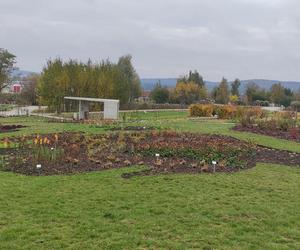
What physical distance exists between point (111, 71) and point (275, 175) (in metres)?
40.6

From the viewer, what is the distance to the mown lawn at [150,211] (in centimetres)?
522

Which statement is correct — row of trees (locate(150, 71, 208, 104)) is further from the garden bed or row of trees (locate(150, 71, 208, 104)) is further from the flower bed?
the garden bed

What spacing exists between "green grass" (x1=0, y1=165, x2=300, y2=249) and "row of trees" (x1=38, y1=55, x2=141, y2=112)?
112 feet

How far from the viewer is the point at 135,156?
1142 centimetres

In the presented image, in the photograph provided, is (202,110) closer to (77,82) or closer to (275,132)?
(77,82)

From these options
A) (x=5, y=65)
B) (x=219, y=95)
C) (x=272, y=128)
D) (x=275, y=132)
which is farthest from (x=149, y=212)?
(x=219, y=95)

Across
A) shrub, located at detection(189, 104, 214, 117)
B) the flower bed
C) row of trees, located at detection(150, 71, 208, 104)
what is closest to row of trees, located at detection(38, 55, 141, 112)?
shrub, located at detection(189, 104, 214, 117)

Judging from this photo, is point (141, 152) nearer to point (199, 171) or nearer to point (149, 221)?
point (199, 171)

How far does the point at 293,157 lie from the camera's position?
488 inches

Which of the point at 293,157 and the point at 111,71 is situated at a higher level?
the point at 111,71

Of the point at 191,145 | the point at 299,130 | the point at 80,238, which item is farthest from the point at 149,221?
the point at 299,130

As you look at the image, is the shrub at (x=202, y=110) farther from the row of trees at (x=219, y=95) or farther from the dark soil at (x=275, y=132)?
the row of trees at (x=219, y=95)

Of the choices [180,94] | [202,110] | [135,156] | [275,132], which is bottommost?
[135,156]

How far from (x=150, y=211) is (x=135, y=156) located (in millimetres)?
5034
